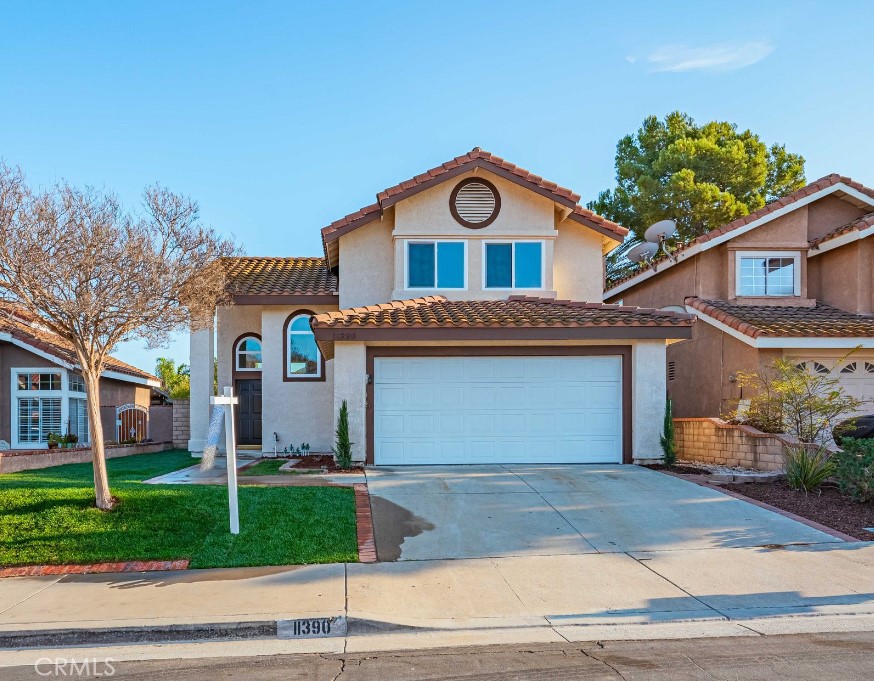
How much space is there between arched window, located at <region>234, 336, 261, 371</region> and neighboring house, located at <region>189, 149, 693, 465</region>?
1.4 inches

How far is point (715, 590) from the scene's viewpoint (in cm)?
723

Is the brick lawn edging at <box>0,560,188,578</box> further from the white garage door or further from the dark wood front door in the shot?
the dark wood front door

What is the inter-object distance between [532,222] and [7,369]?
1520 cm

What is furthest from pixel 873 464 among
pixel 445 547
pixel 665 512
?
pixel 445 547

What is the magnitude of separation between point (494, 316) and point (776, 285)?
9.36m

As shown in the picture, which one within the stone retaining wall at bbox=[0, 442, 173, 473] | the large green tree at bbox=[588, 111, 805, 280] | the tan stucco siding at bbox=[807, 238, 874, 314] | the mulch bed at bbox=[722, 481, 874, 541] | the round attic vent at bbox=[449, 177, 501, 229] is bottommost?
the stone retaining wall at bbox=[0, 442, 173, 473]

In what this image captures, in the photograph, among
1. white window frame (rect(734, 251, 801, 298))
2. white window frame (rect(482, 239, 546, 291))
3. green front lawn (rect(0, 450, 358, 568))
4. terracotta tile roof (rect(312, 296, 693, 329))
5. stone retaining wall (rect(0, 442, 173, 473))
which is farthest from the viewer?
white window frame (rect(734, 251, 801, 298))

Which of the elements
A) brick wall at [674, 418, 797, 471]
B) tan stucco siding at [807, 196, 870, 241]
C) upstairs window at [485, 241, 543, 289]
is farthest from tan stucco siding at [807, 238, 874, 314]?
upstairs window at [485, 241, 543, 289]

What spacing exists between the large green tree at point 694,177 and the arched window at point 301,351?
17.8 meters

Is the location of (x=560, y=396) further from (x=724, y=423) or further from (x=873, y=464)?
(x=873, y=464)

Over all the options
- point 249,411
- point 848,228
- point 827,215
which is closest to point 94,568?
point 249,411

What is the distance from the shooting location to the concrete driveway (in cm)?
878

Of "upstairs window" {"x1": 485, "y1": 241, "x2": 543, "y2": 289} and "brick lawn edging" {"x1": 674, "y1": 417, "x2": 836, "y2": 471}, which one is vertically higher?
"upstairs window" {"x1": 485, "y1": 241, "x2": 543, "y2": 289}

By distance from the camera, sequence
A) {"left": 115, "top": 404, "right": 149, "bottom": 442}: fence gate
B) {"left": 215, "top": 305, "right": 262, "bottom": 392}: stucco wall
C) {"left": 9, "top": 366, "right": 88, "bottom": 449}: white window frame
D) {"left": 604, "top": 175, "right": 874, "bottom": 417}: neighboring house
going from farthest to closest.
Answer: {"left": 115, "top": 404, "right": 149, "bottom": 442}: fence gate → {"left": 9, "top": 366, "right": 88, "bottom": 449}: white window frame → {"left": 215, "top": 305, "right": 262, "bottom": 392}: stucco wall → {"left": 604, "top": 175, "right": 874, "bottom": 417}: neighboring house
